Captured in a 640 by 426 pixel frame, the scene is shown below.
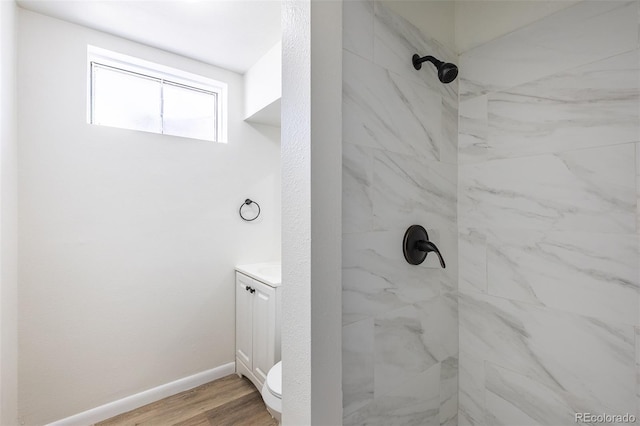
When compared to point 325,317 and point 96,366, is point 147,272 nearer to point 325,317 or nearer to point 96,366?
point 96,366

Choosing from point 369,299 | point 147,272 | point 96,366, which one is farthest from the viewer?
point 147,272

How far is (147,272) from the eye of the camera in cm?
196

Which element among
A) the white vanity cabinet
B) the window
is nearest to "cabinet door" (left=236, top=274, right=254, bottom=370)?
the white vanity cabinet

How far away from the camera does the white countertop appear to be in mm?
1888

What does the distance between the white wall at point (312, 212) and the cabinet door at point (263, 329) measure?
112 centimetres

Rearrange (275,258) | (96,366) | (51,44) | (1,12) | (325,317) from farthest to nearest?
(275,258)
(96,366)
(51,44)
(1,12)
(325,317)

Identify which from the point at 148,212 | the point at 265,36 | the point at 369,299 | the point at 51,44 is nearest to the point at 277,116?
the point at 265,36

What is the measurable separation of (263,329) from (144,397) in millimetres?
947

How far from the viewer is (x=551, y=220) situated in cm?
93

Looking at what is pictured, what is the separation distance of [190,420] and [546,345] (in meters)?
2.01

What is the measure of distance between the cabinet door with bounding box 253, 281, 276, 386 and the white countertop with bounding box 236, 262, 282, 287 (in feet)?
0.14

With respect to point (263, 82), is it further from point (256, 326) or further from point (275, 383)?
point (275, 383)
